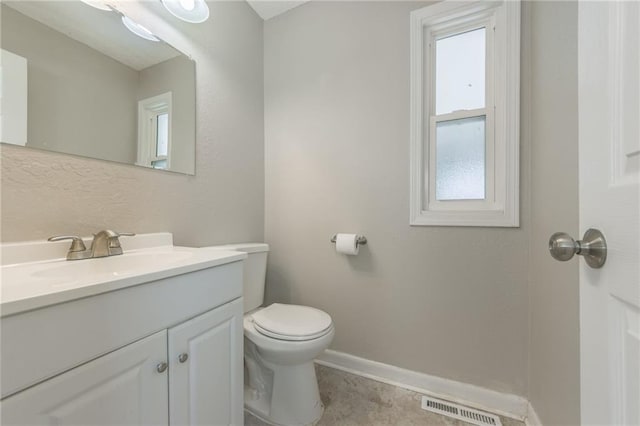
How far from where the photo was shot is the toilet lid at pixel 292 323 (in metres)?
1.09

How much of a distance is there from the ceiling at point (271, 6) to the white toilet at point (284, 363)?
5.36ft

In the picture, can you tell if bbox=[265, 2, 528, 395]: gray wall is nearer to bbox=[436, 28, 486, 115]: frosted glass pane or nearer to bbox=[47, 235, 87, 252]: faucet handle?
bbox=[436, 28, 486, 115]: frosted glass pane

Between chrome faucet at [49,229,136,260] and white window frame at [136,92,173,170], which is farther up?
white window frame at [136,92,173,170]

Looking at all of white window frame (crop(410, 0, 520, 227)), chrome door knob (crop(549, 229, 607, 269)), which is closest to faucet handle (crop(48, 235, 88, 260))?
chrome door knob (crop(549, 229, 607, 269))

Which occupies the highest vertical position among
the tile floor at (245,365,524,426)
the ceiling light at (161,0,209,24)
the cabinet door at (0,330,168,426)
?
the ceiling light at (161,0,209,24)

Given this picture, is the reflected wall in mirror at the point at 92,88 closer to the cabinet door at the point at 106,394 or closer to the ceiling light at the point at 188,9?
the ceiling light at the point at 188,9

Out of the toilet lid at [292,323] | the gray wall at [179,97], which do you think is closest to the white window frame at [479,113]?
the toilet lid at [292,323]

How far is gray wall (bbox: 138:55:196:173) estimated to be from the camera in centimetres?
115

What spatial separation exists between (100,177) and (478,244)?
5.59 ft

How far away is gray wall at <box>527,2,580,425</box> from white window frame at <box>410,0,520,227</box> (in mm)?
78

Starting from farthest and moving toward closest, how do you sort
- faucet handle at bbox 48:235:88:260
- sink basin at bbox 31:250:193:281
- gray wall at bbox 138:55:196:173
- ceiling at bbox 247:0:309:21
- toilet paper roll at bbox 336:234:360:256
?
ceiling at bbox 247:0:309:21 → toilet paper roll at bbox 336:234:360:256 → gray wall at bbox 138:55:196:173 → faucet handle at bbox 48:235:88:260 → sink basin at bbox 31:250:193:281

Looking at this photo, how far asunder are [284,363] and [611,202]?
3.92 feet

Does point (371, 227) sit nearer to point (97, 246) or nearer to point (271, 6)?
point (97, 246)

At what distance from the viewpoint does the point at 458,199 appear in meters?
1.35
